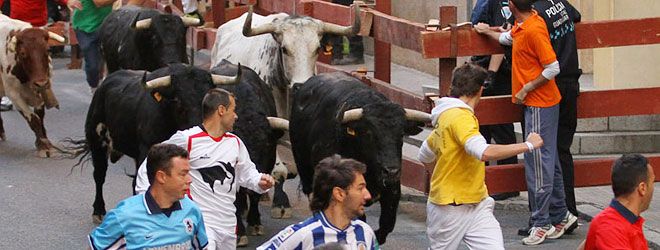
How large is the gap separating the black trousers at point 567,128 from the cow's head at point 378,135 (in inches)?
54.0

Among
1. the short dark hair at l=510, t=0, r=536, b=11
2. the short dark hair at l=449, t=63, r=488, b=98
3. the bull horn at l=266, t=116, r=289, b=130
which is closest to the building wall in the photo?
the short dark hair at l=510, t=0, r=536, b=11

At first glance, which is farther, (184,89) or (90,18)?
(90,18)

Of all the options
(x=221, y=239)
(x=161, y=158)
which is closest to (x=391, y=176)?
(x=221, y=239)

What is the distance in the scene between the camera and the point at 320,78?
11.3 meters

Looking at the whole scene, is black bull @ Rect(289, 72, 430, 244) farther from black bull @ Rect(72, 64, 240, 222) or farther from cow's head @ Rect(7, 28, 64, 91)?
cow's head @ Rect(7, 28, 64, 91)

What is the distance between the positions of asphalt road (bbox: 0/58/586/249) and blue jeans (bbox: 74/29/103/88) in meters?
1.26

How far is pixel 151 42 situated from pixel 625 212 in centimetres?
851

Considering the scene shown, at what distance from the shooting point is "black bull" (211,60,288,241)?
10.9 meters

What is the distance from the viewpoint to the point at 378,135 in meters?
10.0

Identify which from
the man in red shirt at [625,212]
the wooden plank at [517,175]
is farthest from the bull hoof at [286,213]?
the man in red shirt at [625,212]

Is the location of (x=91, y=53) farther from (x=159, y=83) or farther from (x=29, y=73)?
(x=159, y=83)

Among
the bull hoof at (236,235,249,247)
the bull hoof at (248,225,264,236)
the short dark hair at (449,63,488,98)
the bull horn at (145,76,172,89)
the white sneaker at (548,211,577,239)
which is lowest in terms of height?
the bull hoof at (248,225,264,236)

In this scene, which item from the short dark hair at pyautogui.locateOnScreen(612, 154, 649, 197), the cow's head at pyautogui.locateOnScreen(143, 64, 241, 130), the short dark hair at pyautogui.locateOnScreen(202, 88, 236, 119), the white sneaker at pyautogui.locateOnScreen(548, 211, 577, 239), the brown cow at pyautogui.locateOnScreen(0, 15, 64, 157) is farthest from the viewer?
the brown cow at pyautogui.locateOnScreen(0, 15, 64, 157)

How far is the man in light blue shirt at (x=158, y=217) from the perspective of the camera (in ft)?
23.4
